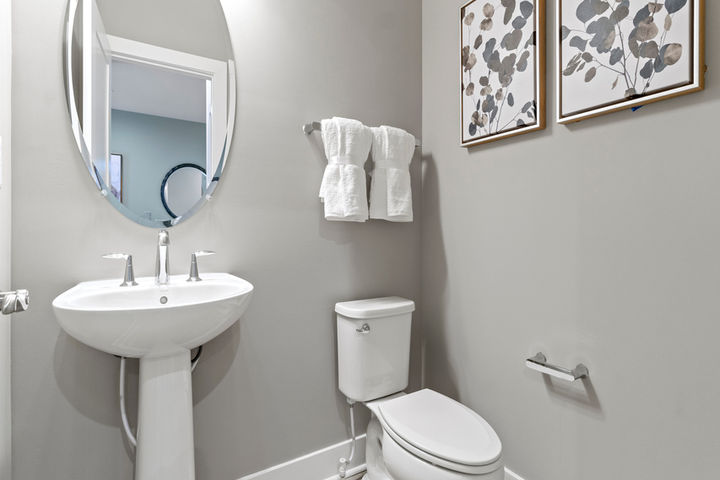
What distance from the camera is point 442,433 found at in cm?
116

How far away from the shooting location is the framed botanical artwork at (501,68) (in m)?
1.30

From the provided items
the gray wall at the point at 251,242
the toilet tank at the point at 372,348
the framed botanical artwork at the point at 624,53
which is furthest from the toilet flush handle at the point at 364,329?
the framed botanical artwork at the point at 624,53

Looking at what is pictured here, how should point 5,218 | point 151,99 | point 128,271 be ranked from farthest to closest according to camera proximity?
point 151,99, point 128,271, point 5,218

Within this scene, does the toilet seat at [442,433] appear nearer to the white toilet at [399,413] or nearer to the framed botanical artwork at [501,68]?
the white toilet at [399,413]

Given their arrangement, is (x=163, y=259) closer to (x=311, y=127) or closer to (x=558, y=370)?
(x=311, y=127)

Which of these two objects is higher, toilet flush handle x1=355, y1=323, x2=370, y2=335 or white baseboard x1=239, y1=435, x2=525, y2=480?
toilet flush handle x1=355, y1=323, x2=370, y2=335

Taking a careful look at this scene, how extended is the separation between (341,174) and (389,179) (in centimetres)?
23

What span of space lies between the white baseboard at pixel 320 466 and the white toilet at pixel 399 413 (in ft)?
0.43

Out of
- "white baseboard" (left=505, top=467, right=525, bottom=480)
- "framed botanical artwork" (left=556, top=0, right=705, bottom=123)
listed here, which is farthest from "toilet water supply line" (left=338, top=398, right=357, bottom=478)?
"framed botanical artwork" (left=556, top=0, right=705, bottom=123)

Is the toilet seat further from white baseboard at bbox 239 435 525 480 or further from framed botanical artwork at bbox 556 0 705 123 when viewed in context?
framed botanical artwork at bbox 556 0 705 123

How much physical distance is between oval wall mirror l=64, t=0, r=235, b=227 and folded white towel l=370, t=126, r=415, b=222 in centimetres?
61

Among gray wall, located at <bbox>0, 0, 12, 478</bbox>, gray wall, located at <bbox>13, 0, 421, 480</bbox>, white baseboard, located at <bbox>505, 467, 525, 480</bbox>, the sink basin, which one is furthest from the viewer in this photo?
white baseboard, located at <bbox>505, 467, 525, 480</bbox>

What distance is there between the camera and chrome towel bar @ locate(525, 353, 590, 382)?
46.3 inches

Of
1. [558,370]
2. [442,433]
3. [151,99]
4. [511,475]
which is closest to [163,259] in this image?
[151,99]
